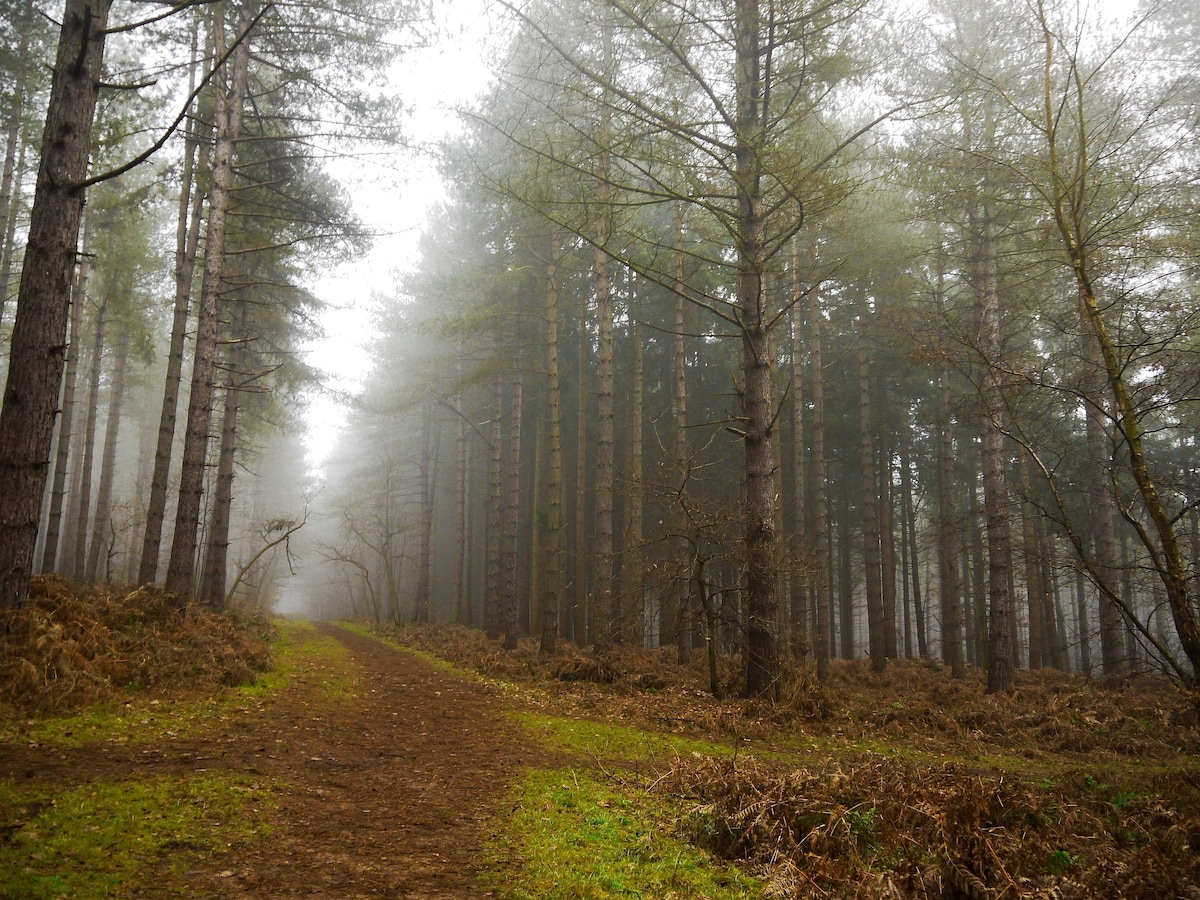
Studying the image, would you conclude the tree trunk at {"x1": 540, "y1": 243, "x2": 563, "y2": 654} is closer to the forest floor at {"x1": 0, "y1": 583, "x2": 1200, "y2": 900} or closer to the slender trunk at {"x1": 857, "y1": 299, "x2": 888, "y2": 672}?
the forest floor at {"x1": 0, "y1": 583, "x2": 1200, "y2": 900}

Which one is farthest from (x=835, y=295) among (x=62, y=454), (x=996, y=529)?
(x=62, y=454)

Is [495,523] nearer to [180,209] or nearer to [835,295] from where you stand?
[180,209]

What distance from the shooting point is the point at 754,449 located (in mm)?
8773

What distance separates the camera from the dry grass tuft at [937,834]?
3.23 metres

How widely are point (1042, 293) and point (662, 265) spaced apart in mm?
7931

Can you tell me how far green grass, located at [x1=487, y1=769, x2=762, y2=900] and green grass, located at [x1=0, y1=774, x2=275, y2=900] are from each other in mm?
1584

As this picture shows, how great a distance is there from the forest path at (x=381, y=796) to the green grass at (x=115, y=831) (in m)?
0.23

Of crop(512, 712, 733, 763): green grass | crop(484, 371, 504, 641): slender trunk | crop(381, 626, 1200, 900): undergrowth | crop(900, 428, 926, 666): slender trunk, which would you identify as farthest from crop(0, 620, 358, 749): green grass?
crop(900, 428, 926, 666): slender trunk

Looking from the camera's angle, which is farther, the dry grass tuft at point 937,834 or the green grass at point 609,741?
the green grass at point 609,741

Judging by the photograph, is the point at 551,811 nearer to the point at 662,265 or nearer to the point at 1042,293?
the point at 662,265

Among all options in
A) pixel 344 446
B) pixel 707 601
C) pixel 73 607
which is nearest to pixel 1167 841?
pixel 707 601

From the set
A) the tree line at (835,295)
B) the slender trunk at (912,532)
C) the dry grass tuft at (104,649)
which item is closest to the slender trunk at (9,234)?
the tree line at (835,295)

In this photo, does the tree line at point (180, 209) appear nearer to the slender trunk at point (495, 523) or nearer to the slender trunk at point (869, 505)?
the slender trunk at point (495, 523)

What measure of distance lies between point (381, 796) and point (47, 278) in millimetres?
5329
